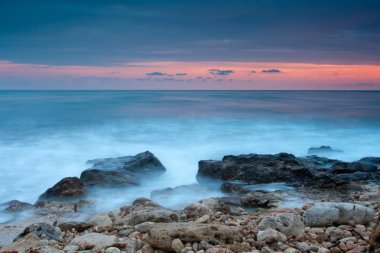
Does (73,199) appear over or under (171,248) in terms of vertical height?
under

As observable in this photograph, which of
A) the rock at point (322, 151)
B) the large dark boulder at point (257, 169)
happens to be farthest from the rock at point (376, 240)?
the rock at point (322, 151)

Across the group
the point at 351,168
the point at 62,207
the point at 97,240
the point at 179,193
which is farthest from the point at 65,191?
the point at 351,168

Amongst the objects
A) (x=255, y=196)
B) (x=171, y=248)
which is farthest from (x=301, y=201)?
(x=171, y=248)

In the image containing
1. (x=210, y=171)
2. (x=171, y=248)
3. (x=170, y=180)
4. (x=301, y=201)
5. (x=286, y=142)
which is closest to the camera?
(x=171, y=248)

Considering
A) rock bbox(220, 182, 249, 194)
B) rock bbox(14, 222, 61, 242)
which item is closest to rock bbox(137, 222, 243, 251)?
rock bbox(14, 222, 61, 242)

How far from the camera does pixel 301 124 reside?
1136 inches

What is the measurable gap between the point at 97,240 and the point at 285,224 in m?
2.22

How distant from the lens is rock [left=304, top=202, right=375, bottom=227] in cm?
512

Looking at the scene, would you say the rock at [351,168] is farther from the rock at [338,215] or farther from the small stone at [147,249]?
the small stone at [147,249]

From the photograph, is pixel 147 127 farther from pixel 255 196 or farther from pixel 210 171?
pixel 255 196

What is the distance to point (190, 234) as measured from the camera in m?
4.44

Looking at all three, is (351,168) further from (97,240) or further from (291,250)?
(97,240)

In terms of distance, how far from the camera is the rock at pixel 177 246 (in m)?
4.30

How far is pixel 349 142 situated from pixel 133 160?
11.6 meters
